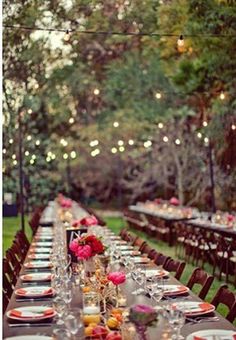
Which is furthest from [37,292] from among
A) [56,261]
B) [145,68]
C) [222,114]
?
[145,68]

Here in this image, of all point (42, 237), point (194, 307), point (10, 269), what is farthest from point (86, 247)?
point (42, 237)

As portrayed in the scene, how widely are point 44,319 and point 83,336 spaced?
493 mm

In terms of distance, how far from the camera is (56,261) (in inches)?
206

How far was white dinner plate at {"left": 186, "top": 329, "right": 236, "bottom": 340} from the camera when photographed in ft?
11.3

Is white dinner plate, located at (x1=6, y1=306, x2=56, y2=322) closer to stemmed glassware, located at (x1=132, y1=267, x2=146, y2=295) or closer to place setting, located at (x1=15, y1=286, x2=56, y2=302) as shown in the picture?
place setting, located at (x1=15, y1=286, x2=56, y2=302)

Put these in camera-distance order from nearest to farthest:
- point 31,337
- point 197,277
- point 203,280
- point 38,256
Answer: point 31,337 → point 203,280 → point 197,277 → point 38,256

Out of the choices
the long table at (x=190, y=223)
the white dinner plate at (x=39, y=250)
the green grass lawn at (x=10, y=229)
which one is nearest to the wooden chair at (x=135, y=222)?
the long table at (x=190, y=223)

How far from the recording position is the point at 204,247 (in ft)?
33.5

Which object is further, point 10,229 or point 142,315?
point 10,229

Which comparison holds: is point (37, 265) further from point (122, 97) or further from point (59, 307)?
point (122, 97)

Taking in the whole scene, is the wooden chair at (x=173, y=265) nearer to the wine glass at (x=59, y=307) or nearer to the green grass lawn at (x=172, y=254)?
the green grass lawn at (x=172, y=254)

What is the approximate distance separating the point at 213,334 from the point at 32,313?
115cm

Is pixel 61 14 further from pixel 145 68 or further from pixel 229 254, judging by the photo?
pixel 145 68

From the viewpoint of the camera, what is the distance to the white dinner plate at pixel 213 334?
3453 millimetres
